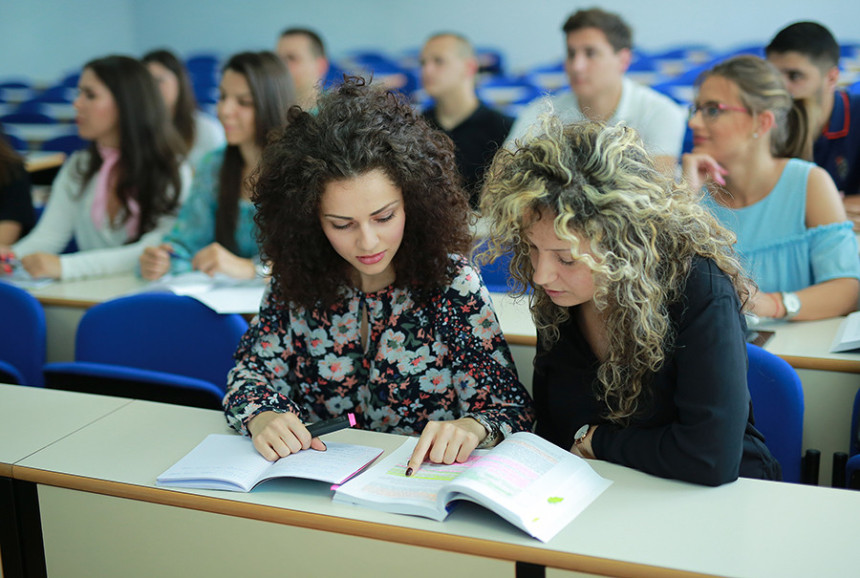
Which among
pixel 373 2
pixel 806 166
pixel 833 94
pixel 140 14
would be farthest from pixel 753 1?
pixel 140 14

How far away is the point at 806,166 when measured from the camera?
2320mm

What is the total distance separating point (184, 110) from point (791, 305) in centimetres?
350

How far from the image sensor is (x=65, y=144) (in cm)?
546

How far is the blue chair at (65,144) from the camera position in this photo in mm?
5408

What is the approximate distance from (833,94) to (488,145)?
59.1 inches

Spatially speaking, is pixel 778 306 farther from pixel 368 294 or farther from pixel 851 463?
pixel 368 294

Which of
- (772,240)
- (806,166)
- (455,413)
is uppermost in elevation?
(806,166)

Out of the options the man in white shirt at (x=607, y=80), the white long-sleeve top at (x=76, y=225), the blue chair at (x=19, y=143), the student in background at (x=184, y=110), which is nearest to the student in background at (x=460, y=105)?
the man in white shirt at (x=607, y=80)

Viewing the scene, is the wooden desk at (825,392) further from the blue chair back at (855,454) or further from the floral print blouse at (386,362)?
the floral print blouse at (386,362)

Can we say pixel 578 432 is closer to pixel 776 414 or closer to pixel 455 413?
pixel 455 413

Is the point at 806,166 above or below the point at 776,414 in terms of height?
above

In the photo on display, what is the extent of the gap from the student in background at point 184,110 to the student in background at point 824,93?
2742 mm

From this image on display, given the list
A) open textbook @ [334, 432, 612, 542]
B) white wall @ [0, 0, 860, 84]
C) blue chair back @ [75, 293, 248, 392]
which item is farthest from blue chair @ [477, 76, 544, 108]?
open textbook @ [334, 432, 612, 542]

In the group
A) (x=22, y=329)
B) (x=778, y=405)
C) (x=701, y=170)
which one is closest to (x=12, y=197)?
(x=22, y=329)
